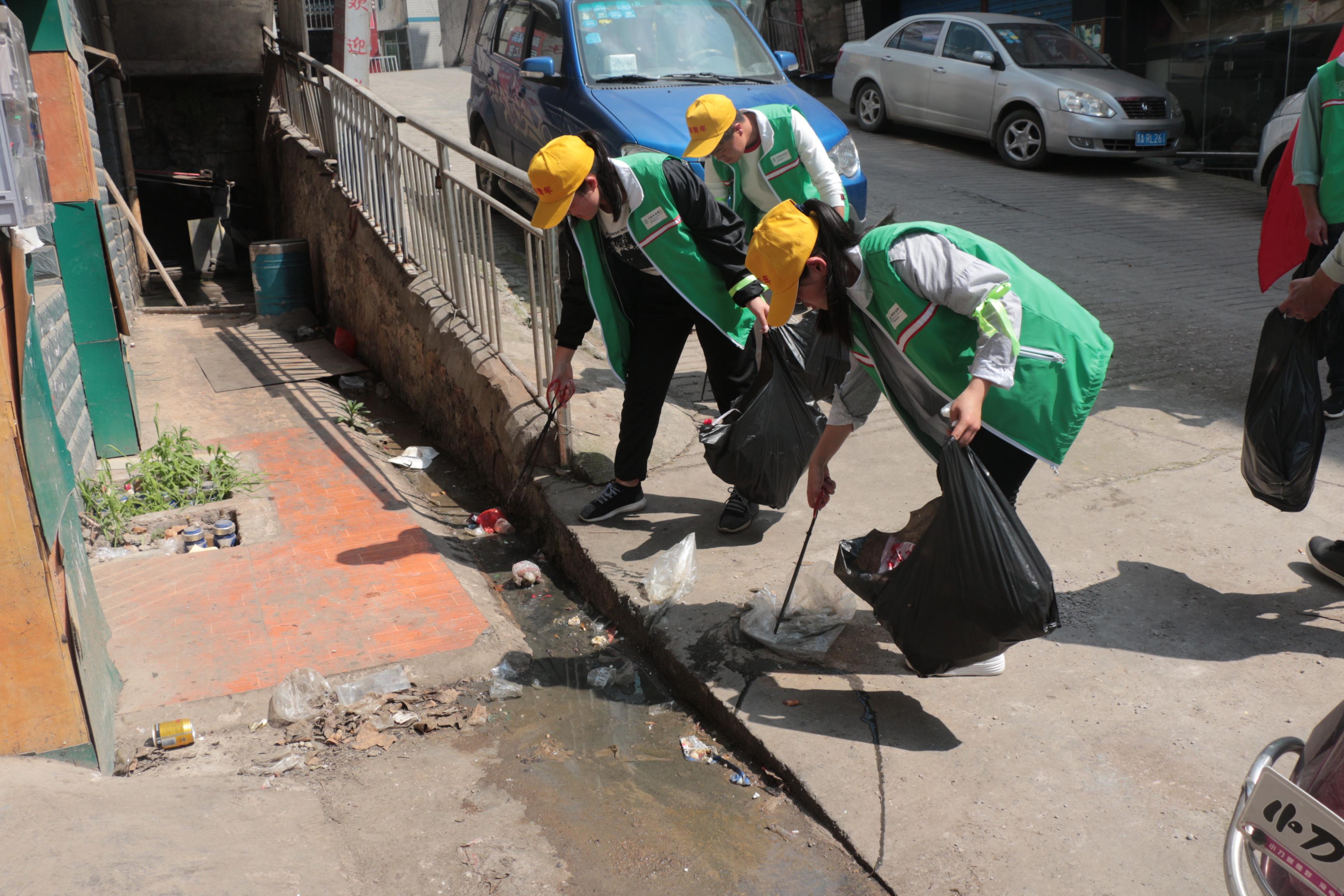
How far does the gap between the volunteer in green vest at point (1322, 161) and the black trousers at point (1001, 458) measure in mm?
1893

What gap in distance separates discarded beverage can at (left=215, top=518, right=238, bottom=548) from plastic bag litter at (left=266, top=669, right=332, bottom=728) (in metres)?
1.42

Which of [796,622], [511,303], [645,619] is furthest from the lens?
[511,303]

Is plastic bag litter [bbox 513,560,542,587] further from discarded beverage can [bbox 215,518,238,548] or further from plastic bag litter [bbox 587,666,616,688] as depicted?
discarded beverage can [bbox 215,518,238,548]

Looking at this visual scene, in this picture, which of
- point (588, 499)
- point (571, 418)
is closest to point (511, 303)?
point (571, 418)

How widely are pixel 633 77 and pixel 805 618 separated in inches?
171

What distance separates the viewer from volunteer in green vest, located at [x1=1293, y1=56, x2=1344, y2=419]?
4059 mm

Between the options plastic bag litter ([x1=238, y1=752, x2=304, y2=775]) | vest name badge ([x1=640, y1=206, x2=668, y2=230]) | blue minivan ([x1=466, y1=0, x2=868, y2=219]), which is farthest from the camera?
blue minivan ([x1=466, y1=0, x2=868, y2=219])

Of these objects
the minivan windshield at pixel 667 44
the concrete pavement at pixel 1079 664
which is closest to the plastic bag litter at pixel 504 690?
the concrete pavement at pixel 1079 664

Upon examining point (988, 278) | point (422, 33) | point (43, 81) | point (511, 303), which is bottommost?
point (511, 303)

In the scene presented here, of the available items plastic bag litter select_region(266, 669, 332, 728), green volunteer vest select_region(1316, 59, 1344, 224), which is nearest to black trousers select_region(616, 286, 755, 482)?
plastic bag litter select_region(266, 669, 332, 728)

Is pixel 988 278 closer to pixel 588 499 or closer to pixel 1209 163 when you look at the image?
pixel 588 499

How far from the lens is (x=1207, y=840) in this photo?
2.42 metres

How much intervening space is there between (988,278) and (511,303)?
3849mm

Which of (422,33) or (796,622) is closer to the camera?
(796,622)
